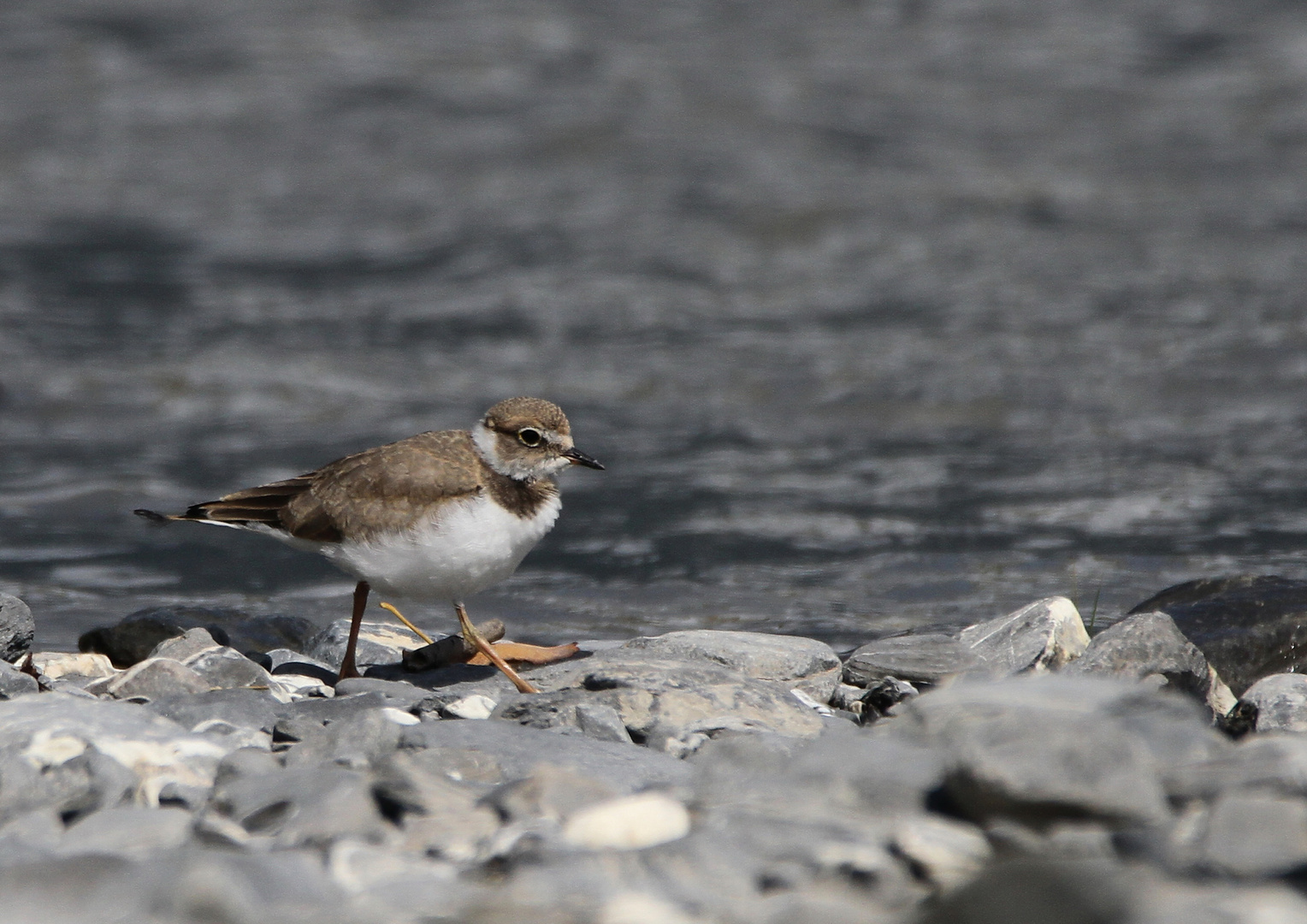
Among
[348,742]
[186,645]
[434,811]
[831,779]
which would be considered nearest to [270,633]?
[186,645]

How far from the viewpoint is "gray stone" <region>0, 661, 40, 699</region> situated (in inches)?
189

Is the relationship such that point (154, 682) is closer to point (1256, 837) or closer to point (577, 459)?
point (577, 459)

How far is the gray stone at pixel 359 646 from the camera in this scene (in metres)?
6.16

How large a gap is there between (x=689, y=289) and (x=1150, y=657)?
34.5ft

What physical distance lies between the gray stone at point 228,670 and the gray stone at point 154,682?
90 millimetres

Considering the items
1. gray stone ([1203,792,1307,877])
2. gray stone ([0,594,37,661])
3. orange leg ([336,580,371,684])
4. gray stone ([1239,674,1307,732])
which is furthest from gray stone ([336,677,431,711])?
gray stone ([1239,674,1307,732])

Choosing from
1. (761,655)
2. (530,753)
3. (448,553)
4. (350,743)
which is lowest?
(761,655)

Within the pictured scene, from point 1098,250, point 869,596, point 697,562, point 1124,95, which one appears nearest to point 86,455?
point 697,562

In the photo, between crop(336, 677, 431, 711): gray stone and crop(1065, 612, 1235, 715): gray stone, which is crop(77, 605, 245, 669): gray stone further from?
crop(1065, 612, 1235, 715): gray stone

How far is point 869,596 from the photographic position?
8117 millimetres

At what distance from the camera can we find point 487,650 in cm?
544

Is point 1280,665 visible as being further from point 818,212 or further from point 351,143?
point 351,143

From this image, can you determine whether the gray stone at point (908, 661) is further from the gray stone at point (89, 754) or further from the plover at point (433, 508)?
the gray stone at point (89, 754)

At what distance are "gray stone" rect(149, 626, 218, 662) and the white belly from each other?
2.18 ft
